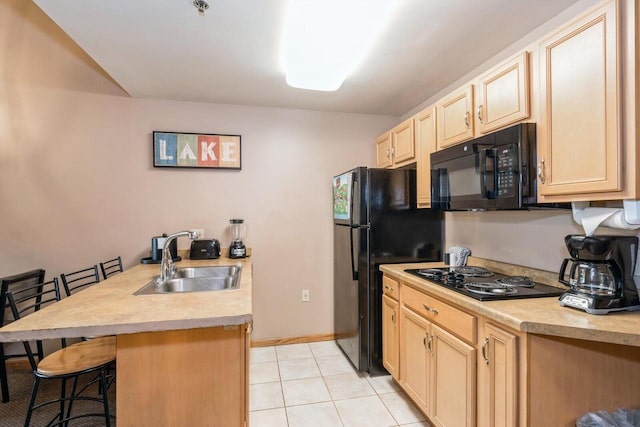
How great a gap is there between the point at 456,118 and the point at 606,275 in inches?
45.7

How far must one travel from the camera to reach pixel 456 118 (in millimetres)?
1988

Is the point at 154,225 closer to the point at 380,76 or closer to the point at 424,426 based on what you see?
the point at 380,76

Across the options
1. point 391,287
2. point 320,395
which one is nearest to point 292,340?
point 320,395

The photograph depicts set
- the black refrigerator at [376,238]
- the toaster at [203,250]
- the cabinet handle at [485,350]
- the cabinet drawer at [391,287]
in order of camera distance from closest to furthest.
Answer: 1. the cabinet handle at [485,350]
2. the cabinet drawer at [391,287]
3. the black refrigerator at [376,238]
4. the toaster at [203,250]

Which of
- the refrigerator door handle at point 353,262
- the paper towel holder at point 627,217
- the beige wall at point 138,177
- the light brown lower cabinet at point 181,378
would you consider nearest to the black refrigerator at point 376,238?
the refrigerator door handle at point 353,262

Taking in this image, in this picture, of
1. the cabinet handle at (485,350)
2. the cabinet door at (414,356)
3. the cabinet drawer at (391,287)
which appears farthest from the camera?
the cabinet drawer at (391,287)

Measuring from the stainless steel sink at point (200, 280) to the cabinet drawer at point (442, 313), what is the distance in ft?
3.60

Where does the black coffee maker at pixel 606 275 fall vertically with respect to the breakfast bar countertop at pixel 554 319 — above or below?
above

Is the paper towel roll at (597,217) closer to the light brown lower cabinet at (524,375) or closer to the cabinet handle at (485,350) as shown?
the light brown lower cabinet at (524,375)

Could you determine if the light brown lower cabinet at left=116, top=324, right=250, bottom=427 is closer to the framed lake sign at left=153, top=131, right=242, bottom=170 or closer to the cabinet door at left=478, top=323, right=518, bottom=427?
the cabinet door at left=478, top=323, right=518, bottom=427

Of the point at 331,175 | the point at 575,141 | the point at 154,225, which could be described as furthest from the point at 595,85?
the point at 154,225

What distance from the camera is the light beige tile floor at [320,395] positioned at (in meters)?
1.98

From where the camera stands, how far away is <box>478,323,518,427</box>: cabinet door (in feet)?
4.05

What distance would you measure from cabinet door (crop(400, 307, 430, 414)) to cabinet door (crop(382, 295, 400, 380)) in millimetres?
72
